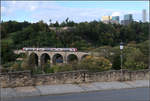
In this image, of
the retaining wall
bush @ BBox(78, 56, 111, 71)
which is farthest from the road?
bush @ BBox(78, 56, 111, 71)

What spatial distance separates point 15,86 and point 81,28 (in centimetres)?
9070

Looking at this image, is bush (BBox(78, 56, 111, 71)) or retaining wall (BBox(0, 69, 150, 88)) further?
bush (BBox(78, 56, 111, 71))

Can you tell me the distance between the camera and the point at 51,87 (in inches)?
426

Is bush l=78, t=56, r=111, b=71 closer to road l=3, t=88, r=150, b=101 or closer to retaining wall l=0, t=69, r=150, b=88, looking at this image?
retaining wall l=0, t=69, r=150, b=88

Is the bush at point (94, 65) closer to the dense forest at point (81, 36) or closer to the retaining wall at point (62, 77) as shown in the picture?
the retaining wall at point (62, 77)

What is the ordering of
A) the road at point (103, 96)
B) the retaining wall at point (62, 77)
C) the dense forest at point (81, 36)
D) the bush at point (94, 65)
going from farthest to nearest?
1. the dense forest at point (81, 36)
2. the bush at point (94, 65)
3. the retaining wall at point (62, 77)
4. the road at point (103, 96)

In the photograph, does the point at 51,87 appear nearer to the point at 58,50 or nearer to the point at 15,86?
the point at 15,86

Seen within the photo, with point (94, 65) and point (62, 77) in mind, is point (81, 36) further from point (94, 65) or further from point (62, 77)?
point (62, 77)

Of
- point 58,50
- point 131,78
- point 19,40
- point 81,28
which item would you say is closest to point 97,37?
point 81,28

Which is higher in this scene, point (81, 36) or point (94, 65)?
point (81, 36)

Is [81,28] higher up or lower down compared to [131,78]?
higher up

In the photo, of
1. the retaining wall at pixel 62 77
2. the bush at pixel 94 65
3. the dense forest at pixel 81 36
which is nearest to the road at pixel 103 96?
the retaining wall at pixel 62 77

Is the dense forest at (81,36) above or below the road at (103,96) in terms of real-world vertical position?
above

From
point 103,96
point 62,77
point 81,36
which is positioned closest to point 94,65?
point 62,77
